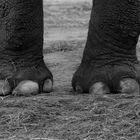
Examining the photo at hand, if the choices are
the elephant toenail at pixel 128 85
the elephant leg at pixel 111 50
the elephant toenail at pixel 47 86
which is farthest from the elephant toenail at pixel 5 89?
the elephant toenail at pixel 128 85

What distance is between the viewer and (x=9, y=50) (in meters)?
2.57

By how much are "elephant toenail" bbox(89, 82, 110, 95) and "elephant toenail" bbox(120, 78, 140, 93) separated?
0.07 m

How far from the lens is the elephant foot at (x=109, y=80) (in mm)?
2377

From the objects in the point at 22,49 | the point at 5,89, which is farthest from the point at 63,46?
the point at 5,89

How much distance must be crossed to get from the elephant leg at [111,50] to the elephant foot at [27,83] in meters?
0.12

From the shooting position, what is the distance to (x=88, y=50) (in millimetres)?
2521

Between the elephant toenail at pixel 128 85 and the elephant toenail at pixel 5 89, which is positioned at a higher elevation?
the elephant toenail at pixel 128 85

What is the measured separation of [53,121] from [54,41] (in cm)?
234

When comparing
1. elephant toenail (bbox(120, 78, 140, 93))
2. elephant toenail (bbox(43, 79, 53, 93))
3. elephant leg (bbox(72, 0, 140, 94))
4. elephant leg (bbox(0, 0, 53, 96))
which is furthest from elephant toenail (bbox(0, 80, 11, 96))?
elephant toenail (bbox(120, 78, 140, 93))

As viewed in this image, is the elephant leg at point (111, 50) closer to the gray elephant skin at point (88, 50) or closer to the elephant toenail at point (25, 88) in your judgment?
the gray elephant skin at point (88, 50)

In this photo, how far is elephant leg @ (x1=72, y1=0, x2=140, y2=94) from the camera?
7.87 feet

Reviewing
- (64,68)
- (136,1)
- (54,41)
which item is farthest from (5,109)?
(54,41)

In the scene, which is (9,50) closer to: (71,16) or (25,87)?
(25,87)

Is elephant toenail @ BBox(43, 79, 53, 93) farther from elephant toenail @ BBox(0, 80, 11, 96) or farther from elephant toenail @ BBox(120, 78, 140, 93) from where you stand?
elephant toenail @ BBox(120, 78, 140, 93)
